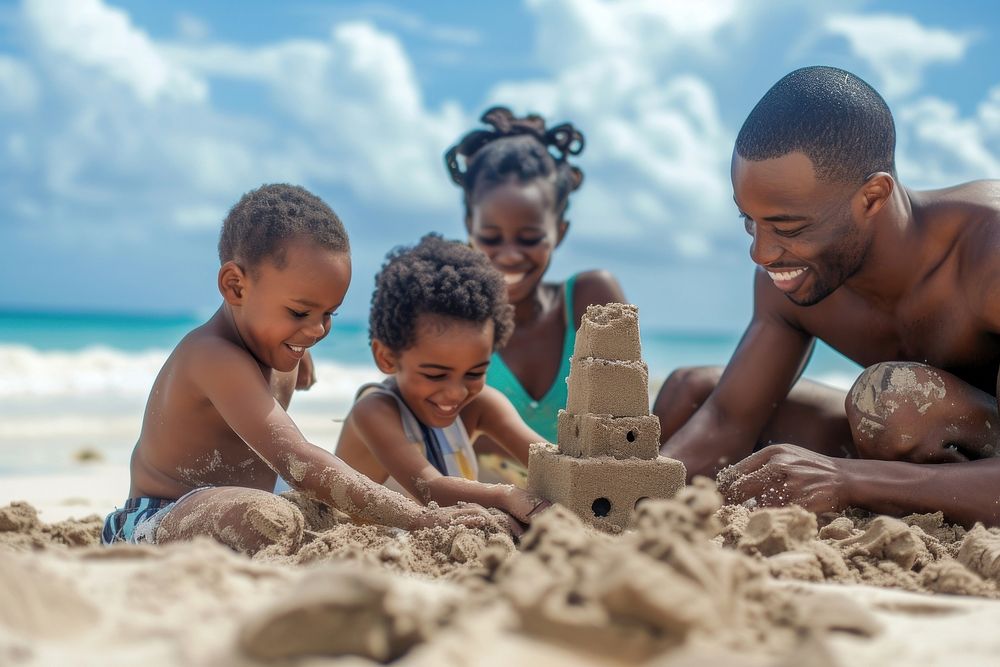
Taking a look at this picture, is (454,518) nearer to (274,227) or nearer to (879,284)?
(274,227)

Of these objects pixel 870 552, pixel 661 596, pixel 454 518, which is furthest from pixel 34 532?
pixel 870 552

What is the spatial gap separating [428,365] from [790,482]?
1583 millimetres

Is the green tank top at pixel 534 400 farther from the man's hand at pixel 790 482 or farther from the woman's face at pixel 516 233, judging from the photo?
the man's hand at pixel 790 482

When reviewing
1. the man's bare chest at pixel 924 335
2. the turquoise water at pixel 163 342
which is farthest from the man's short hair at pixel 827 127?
the turquoise water at pixel 163 342

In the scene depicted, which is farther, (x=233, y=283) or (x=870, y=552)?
(x=233, y=283)

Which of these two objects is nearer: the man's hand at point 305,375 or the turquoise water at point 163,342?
the man's hand at point 305,375

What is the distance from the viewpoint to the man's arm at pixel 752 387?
4.59m

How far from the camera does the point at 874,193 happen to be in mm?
3871

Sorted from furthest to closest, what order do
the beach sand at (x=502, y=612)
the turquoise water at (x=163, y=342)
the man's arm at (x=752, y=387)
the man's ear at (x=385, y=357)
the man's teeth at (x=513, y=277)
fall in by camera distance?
the turquoise water at (x=163, y=342) < the man's teeth at (x=513, y=277) < the man's arm at (x=752, y=387) < the man's ear at (x=385, y=357) < the beach sand at (x=502, y=612)

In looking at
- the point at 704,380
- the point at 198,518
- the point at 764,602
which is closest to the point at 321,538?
the point at 198,518

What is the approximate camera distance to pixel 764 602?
201 cm

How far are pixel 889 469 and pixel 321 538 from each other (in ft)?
6.95

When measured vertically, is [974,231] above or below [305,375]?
above

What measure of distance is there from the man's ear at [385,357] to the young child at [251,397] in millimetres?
577
